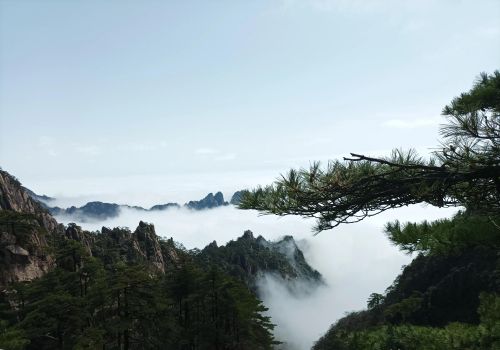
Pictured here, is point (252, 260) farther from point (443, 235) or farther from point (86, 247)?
point (443, 235)

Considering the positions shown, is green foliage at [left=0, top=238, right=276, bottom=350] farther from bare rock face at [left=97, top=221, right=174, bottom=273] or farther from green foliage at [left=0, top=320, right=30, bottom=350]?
bare rock face at [left=97, top=221, right=174, bottom=273]

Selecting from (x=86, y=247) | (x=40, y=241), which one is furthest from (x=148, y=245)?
(x=40, y=241)

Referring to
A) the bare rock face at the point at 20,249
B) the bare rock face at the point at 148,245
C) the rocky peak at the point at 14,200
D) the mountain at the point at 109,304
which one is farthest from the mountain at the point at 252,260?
the mountain at the point at 109,304

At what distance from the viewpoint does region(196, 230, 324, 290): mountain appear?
10696 cm

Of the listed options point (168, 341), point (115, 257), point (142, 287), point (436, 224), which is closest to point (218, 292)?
point (168, 341)

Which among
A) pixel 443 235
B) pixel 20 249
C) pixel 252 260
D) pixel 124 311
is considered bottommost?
pixel 252 260

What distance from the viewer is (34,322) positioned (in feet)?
64.1

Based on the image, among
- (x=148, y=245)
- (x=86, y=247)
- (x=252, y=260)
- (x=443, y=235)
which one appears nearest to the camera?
(x=443, y=235)

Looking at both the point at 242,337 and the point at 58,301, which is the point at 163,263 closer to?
the point at 242,337

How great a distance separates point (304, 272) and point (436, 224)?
182 metres

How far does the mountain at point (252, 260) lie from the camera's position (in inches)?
4211

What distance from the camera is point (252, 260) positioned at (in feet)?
399

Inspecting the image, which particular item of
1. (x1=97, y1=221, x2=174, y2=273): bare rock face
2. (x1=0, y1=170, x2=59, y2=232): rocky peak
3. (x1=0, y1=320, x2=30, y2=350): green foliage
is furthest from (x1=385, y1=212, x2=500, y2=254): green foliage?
(x1=97, y1=221, x2=174, y2=273): bare rock face

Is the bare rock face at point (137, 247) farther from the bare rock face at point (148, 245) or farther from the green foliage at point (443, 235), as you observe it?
the green foliage at point (443, 235)
